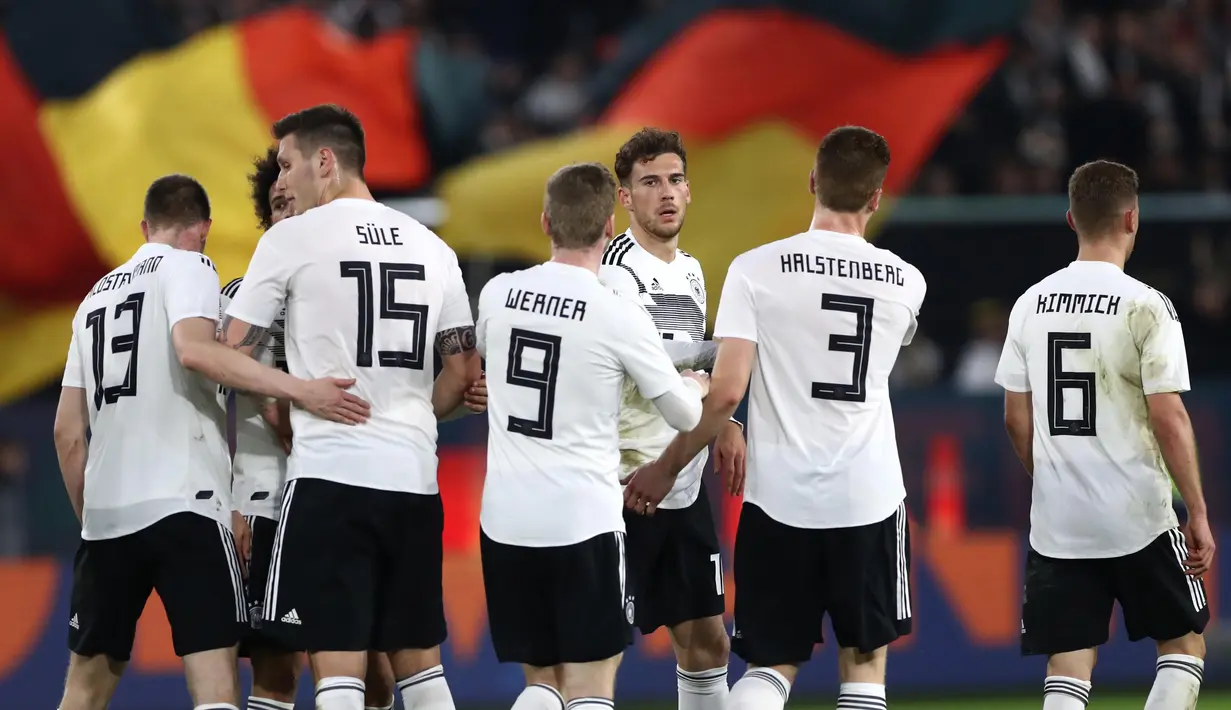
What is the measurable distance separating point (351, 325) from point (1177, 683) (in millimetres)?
3750

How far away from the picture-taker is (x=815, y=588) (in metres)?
6.56

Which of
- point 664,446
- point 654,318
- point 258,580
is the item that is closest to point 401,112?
point 654,318

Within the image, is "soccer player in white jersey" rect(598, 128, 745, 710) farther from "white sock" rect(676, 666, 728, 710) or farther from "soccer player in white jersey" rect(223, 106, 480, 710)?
"soccer player in white jersey" rect(223, 106, 480, 710)

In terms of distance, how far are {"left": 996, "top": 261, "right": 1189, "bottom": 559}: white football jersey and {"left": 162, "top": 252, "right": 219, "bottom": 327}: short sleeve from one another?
3.45m

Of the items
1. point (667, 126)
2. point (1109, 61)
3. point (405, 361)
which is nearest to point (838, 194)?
point (405, 361)

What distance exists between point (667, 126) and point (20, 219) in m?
6.32

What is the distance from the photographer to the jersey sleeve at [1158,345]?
6875mm

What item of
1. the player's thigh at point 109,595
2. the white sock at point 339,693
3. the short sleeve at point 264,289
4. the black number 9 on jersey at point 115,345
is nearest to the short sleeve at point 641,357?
the short sleeve at point 264,289

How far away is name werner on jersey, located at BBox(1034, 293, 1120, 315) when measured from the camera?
7.02m

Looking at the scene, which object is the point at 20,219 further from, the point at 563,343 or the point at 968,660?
the point at 563,343

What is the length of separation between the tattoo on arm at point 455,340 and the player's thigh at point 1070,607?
266 cm

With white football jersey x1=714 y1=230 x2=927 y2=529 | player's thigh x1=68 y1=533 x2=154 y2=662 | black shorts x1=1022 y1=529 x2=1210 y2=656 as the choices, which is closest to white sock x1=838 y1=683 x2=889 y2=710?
white football jersey x1=714 y1=230 x2=927 y2=529

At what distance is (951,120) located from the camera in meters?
17.9

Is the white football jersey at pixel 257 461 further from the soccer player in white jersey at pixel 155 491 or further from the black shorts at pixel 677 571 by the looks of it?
the black shorts at pixel 677 571
